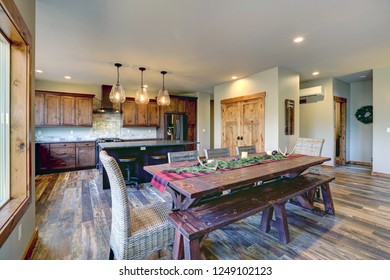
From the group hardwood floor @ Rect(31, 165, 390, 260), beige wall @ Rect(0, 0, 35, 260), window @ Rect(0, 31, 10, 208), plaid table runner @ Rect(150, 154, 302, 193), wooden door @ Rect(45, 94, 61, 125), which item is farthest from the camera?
wooden door @ Rect(45, 94, 61, 125)

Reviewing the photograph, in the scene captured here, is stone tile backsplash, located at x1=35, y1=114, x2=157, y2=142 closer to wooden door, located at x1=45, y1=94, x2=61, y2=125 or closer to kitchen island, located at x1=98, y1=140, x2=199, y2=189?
wooden door, located at x1=45, y1=94, x2=61, y2=125

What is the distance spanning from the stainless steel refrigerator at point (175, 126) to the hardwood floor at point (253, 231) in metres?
3.33

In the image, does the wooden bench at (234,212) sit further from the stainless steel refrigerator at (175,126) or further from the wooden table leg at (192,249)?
the stainless steel refrigerator at (175,126)

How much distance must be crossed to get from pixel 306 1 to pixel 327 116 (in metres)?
4.34

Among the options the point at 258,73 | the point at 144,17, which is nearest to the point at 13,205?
the point at 144,17

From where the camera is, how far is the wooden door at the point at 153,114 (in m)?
6.50

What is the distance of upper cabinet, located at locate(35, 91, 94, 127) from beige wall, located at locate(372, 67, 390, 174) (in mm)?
7472

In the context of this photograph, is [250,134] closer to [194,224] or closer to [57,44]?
[194,224]

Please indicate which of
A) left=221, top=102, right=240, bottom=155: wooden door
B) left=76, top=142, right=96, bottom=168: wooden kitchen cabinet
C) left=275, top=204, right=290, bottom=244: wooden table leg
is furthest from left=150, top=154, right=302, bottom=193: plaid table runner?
left=76, top=142, right=96, bottom=168: wooden kitchen cabinet

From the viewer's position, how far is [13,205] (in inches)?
59.1

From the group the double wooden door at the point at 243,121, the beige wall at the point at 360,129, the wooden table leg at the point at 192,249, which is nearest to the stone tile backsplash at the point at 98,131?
the double wooden door at the point at 243,121

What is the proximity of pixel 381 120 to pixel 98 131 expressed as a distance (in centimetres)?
772

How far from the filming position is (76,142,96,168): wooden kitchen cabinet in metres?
5.32
